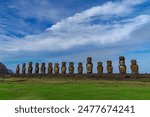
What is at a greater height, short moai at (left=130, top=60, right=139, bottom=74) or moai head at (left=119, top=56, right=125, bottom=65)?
moai head at (left=119, top=56, right=125, bottom=65)

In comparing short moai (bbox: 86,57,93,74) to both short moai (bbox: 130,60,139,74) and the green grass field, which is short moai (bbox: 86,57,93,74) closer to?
short moai (bbox: 130,60,139,74)

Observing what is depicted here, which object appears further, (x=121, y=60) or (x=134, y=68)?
(x=121, y=60)

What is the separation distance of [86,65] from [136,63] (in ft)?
18.4

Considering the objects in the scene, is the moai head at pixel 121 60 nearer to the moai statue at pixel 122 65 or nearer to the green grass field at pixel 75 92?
the moai statue at pixel 122 65

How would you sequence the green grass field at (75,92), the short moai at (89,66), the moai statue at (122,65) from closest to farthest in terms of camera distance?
the green grass field at (75,92) < the moai statue at (122,65) < the short moai at (89,66)

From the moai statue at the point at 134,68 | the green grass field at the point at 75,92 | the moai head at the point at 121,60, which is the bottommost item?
the green grass field at the point at 75,92

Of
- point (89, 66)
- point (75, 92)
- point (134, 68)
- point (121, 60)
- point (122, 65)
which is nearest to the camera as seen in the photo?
point (75, 92)

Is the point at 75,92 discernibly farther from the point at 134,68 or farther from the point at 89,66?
the point at 89,66

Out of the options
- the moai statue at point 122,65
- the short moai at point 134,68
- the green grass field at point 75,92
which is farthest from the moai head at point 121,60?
the green grass field at point 75,92

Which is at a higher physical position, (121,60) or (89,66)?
(121,60)

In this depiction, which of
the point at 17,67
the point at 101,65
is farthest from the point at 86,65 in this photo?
the point at 17,67

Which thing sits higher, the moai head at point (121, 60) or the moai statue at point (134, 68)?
the moai head at point (121, 60)

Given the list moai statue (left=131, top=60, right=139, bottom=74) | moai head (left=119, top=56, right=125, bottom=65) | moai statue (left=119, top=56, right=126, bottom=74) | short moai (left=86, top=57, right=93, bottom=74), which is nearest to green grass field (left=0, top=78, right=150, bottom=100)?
moai statue (left=131, top=60, right=139, bottom=74)

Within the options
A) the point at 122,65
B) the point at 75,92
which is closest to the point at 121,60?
the point at 122,65
